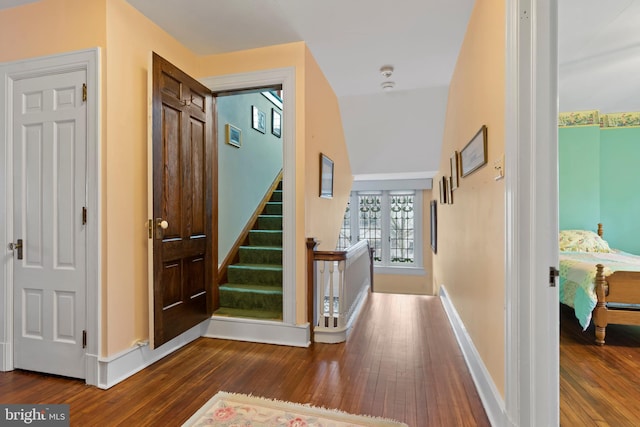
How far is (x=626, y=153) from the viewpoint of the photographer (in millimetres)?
4793

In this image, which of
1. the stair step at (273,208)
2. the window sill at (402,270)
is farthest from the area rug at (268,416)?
the window sill at (402,270)

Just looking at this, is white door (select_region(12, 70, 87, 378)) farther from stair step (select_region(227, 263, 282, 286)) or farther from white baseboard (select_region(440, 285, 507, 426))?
white baseboard (select_region(440, 285, 507, 426))

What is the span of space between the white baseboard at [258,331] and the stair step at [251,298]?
0.23 m

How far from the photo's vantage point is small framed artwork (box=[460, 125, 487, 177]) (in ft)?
6.35

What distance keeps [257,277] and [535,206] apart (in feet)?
8.84

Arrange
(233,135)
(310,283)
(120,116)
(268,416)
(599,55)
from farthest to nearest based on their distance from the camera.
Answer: (233,135)
(599,55)
(310,283)
(120,116)
(268,416)

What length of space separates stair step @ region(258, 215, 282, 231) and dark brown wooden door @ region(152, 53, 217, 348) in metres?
1.25

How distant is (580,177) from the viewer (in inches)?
187

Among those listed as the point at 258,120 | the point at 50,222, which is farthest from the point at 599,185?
the point at 50,222

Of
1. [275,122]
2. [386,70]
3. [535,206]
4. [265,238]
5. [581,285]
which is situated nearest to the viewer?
[535,206]

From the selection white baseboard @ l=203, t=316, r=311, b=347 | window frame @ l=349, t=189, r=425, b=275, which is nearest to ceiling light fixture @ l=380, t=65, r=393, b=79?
white baseboard @ l=203, t=316, r=311, b=347

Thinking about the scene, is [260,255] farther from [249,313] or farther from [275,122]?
[275,122]

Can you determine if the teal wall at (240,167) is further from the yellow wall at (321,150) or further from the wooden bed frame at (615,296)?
the wooden bed frame at (615,296)

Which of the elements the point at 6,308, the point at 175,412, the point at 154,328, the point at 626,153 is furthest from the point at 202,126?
the point at 626,153
